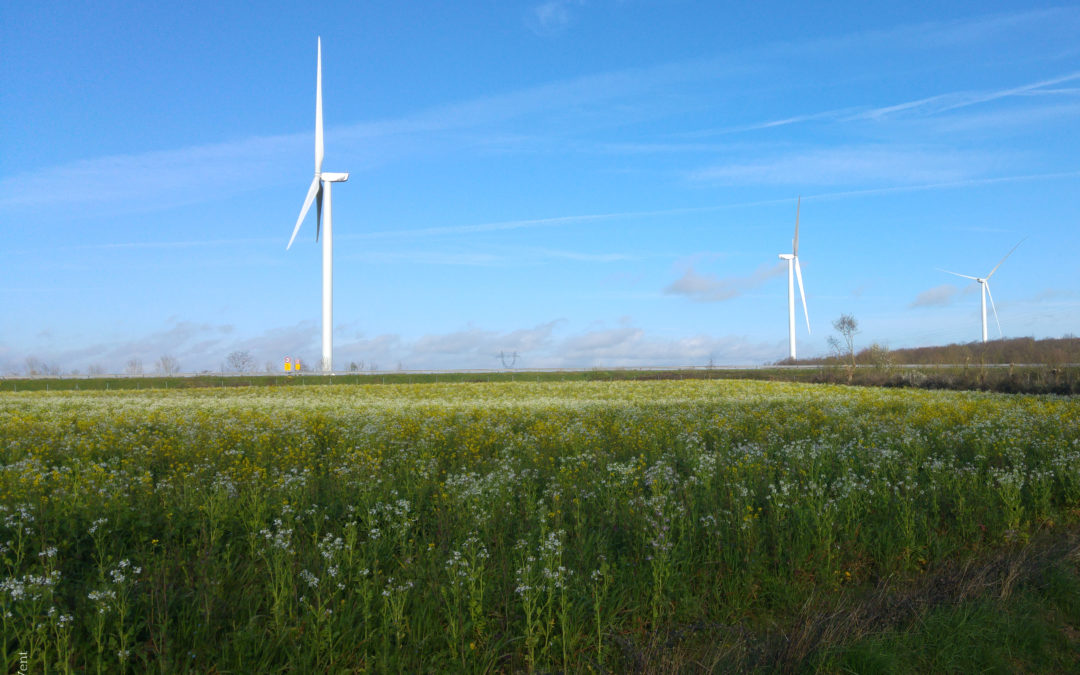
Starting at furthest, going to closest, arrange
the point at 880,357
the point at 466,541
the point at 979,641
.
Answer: the point at 880,357
the point at 466,541
the point at 979,641

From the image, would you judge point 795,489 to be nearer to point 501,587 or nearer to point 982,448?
point 501,587

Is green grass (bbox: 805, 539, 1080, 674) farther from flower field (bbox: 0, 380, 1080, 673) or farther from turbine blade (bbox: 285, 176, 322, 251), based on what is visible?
turbine blade (bbox: 285, 176, 322, 251)

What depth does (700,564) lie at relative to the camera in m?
7.15

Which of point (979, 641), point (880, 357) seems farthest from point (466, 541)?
point (880, 357)

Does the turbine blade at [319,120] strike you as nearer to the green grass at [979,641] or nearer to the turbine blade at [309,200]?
the turbine blade at [309,200]

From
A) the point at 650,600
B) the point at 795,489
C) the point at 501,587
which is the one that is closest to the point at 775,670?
the point at 650,600

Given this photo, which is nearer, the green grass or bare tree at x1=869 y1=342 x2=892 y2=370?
the green grass

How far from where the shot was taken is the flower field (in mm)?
5461

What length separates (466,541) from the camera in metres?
6.80

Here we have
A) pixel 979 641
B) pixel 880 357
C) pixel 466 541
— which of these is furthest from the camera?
pixel 880 357

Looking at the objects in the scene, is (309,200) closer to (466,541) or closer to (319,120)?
(319,120)

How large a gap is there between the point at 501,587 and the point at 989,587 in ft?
16.2

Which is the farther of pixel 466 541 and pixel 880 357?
pixel 880 357

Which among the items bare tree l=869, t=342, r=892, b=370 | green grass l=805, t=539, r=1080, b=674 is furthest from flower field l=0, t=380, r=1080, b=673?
bare tree l=869, t=342, r=892, b=370
